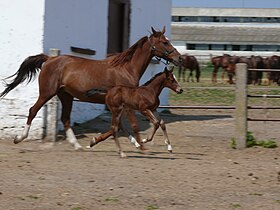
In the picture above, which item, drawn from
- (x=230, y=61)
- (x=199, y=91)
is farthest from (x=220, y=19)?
(x=199, y=91)

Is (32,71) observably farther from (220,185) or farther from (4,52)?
(220,185)

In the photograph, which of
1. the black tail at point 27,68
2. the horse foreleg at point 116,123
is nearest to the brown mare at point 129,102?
the horse foreleg at point 116,123

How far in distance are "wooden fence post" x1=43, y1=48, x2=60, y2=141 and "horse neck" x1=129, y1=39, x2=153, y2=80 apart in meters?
1.54

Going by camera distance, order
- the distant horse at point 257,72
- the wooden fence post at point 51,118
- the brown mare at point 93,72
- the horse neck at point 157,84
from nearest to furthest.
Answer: the horse neck at point 157,84 → the brown mare at point 93,72 → the wooden fence post at point 51,118 → the distant horse at point 257,72

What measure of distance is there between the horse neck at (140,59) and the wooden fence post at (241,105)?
1.66 meters

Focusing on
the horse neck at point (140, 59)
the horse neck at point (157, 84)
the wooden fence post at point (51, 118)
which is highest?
the horse neck at point (140, 59)

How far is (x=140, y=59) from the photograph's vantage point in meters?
12.5

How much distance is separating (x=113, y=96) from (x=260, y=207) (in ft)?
12.8

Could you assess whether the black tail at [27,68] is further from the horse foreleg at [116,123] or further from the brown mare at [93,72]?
the horse foreleg at [116,123]

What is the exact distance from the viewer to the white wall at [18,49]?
13.5 metres

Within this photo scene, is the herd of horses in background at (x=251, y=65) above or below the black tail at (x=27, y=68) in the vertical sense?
below

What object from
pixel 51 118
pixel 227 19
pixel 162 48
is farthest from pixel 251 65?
pixel 227 19

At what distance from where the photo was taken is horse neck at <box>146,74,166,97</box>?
1190cm

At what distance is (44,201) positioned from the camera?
821 cm
